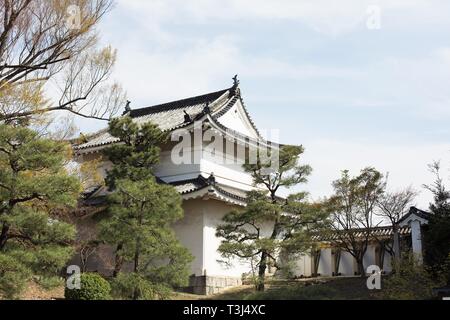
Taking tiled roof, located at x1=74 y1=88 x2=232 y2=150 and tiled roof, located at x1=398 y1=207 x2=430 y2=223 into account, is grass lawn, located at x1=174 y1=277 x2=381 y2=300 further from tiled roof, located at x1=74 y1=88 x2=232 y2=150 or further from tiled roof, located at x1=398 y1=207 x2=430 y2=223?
tiled roof, located at x1=74 y1=88 x2=232 y2=150

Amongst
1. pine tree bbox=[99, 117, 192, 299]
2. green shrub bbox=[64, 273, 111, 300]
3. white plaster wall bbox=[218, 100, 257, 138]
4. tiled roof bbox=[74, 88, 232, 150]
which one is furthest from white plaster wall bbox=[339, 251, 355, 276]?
green shrub bbox=[64, 273, 111, 300]

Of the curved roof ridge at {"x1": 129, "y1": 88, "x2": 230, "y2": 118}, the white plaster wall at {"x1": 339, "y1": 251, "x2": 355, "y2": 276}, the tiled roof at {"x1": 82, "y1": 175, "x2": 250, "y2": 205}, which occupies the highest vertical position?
the curved roof ridge at {"x1": 129, "y1": 88, "x2": 230, "y2": 118}

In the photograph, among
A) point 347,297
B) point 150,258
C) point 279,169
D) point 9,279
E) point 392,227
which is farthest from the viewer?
point 392,227

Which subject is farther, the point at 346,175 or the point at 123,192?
the point at 346,175

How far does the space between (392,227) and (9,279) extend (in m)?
A: 14.8

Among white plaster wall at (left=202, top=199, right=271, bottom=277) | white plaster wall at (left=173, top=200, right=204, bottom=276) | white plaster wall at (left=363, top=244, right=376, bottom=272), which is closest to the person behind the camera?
white plaster wall at (left=173, top=200, right=204, bottom=276)

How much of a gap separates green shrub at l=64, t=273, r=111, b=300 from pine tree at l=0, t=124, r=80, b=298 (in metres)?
1.06

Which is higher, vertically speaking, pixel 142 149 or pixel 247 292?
pixel 142 149

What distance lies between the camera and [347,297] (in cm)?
1656

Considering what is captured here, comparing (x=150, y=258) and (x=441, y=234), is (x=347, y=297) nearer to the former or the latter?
(x=441, y=234)

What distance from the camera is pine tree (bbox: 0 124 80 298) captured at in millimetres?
12289

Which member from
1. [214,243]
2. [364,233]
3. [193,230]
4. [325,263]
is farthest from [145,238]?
[325,263]
